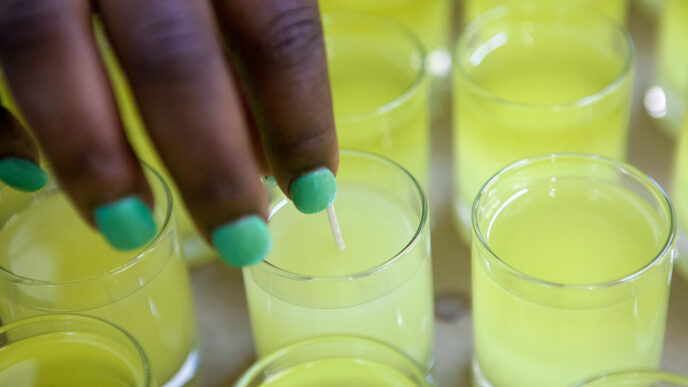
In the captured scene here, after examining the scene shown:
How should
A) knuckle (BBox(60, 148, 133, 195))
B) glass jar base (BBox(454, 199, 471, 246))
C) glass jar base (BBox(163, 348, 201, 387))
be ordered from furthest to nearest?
glass jar base (BBox(454, 199, 471, 246)) < glass jar base (BBox(163, 348, 201, 387)) < knuckle (BBox(60, 148, 133, 195))

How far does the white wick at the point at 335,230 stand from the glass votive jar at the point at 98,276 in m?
0.14

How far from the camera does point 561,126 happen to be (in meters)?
0.85

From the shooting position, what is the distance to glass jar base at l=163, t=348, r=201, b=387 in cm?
81

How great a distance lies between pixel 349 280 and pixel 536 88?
15.6 inches

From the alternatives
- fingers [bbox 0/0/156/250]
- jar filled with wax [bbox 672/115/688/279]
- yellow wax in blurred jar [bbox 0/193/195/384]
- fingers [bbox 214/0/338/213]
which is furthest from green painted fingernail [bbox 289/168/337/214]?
jar filled with wax [bbox 672/115/688/279]

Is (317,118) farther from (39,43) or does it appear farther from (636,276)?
(636,276)

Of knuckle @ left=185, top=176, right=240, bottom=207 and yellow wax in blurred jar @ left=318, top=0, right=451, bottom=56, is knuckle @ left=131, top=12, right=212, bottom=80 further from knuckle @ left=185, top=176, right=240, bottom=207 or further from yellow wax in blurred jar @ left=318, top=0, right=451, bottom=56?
yellow wax in blurred jar @ left=318, top=0, right=451, bottom=56

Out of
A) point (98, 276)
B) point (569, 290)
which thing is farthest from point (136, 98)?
point (569, 290)

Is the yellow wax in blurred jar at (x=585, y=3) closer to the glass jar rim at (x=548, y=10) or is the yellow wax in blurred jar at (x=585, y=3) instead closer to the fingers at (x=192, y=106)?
the glass jar rim at (x=548, y=10)

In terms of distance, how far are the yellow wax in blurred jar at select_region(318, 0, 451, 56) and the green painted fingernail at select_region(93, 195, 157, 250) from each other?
0.60 metres

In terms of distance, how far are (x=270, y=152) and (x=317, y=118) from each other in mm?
37

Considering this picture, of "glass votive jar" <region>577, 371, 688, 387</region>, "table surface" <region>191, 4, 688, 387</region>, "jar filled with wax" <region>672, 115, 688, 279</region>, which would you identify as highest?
"glass votive jar" <region>577, 371, 688, 387</region>

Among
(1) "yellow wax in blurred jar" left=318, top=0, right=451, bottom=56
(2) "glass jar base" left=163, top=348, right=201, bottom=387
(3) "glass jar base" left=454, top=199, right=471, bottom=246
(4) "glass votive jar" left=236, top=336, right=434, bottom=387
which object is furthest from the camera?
(1) "yellow wax in blurred jar" left=318, top=0, right=451, bottom=56

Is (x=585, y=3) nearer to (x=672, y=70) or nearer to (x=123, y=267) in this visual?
(x=672, y=70)
